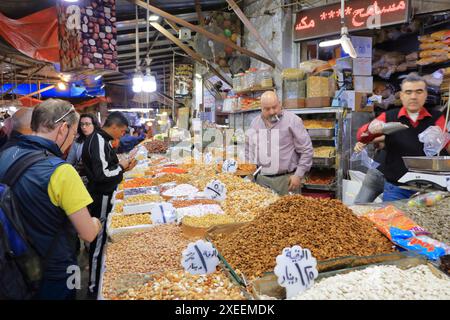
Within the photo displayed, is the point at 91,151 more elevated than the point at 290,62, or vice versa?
the point at 290,62

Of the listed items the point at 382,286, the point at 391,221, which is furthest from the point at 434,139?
the point at 382,286

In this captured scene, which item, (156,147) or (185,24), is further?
(156,147)

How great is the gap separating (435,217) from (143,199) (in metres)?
2.33

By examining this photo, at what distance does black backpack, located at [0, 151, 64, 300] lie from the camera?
1.65m

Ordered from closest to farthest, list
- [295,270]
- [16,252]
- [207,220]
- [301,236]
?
[295,270]
[16,252]
[301,236]
[207,220]

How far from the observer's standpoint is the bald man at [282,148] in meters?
4.09

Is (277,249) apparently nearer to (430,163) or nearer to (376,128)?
(430,163)

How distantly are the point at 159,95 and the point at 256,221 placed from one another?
47.6 feet

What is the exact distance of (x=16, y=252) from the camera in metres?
1.72

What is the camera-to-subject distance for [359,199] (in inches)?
171

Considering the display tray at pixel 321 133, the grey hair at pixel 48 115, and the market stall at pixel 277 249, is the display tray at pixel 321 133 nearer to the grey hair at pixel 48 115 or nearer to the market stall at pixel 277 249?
the market stall at pixel 277 249

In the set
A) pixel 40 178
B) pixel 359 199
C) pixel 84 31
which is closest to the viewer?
pixel 40 178
